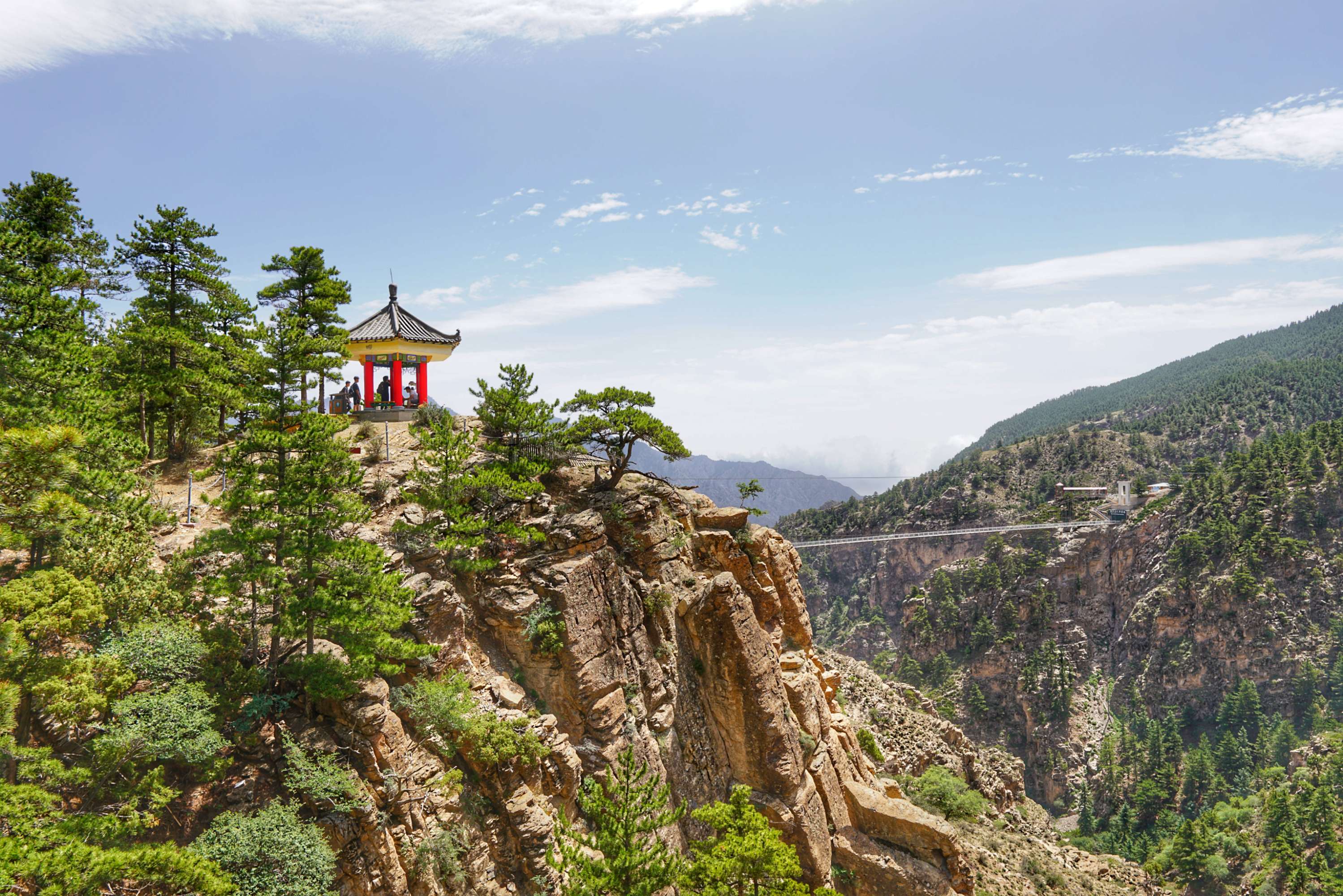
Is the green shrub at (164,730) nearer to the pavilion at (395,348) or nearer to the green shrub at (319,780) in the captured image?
the green shrub at (319,780)

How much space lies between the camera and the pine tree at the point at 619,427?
28.6m

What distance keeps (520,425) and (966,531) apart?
13275 centimetres

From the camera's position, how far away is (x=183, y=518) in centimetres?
2494

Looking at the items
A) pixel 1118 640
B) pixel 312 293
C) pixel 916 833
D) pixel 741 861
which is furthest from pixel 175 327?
pixel 1118 640

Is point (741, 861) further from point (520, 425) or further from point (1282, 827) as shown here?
point (1282, 827)

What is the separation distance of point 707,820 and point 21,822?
54.5 ft

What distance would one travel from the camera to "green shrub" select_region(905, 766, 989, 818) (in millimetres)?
42594

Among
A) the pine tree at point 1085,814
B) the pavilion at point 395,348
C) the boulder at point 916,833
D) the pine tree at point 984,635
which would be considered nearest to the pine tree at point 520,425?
the pavilion at point 395,348

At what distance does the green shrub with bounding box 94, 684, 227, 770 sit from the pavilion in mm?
17770

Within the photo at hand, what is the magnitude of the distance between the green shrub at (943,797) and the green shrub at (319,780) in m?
35.4

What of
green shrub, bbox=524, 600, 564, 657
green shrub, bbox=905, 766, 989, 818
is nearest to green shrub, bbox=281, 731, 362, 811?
green shrub, bbox=524, 600, 564, 657

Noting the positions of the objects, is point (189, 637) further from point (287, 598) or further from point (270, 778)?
point (270, 778)

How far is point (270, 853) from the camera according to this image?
15.9m

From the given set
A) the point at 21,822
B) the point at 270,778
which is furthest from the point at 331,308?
the point at 21,822
